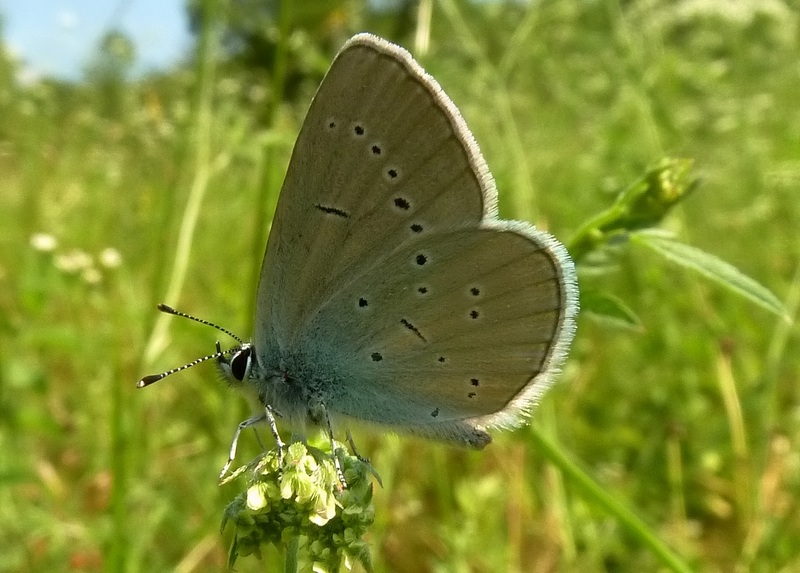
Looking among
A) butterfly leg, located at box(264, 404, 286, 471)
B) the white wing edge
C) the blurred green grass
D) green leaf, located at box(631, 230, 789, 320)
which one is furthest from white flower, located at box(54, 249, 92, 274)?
green leaf, located at box(631, 230, 789, 320)

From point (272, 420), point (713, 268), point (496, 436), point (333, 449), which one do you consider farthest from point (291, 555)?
point (496, 436)

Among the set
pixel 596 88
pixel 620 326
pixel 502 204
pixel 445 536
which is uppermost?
pixel 596 88

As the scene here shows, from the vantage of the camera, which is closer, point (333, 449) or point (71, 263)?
point (333, 449)

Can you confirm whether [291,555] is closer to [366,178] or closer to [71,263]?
[366,178]

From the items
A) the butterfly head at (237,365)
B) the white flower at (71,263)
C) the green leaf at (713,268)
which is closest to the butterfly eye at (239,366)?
the butterfly head at (237,365)

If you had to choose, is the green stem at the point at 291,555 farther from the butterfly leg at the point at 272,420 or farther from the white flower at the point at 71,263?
the white flower at the point at 71,263

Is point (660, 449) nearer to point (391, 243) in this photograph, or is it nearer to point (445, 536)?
point (445, 536)

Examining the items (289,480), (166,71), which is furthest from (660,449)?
(166,71)
